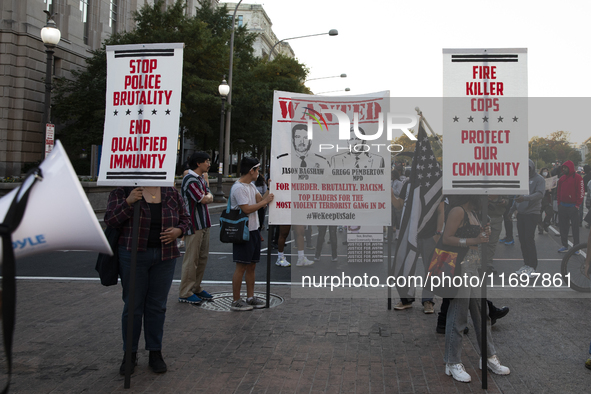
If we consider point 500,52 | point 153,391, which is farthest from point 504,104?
point 153,391

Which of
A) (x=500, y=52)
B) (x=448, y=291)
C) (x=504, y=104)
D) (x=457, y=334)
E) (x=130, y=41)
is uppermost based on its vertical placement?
(x=130, y=41)

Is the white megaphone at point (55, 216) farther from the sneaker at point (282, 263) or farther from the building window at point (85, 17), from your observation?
the building window at point (85, 17)

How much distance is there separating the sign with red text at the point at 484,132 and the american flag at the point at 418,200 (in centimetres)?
163

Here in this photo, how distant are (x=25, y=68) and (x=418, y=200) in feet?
82.1

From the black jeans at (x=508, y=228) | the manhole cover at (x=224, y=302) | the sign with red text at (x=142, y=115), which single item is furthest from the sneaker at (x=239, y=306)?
the black jeans at (x=508, y=228)

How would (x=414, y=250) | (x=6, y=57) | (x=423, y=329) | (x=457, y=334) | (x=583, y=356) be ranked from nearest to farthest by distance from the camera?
(x=457, y=334) → (x=583, y=356) → (x=423, y=329) → (x=414, y=250) → (x=6, y=57)

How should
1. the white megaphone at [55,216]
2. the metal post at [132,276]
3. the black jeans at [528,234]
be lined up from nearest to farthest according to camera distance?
the white megaphone at [55,216], the metal post at [132,276], the black jeans at [528,234]

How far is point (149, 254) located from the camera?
4387mm

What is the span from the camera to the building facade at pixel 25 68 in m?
24.8

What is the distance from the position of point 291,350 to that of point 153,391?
144cm

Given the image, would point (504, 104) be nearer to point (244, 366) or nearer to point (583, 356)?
point (583, 356)

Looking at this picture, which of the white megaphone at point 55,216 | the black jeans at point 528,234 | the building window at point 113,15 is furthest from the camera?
the building window at point 113,15

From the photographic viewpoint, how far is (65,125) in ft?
96.5

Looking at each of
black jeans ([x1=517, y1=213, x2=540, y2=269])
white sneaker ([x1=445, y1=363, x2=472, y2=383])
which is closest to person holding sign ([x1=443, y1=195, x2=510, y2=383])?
white sneaker ([x1=445, y1=363, x2=472, y2=383])
